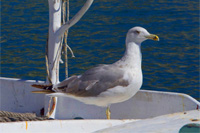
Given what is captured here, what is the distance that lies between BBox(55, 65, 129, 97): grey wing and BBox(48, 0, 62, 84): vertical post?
30 centimetres

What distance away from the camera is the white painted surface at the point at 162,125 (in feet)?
6.39

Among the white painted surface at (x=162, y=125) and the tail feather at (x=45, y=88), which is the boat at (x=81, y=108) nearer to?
the tail feather at (x=45, y=88)

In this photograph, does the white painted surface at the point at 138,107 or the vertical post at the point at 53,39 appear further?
the vertical post at the point at 53,39

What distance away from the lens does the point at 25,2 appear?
38.0ft

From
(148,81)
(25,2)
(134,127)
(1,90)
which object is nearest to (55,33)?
(1,90)

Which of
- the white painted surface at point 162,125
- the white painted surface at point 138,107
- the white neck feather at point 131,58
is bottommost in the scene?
the white painted surface at point 138,107

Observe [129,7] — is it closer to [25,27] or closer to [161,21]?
[161,21]

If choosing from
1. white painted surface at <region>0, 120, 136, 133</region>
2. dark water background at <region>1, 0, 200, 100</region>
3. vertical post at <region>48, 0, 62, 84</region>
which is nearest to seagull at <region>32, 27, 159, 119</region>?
vertical post at <region>48, 0, 62, 84</region>

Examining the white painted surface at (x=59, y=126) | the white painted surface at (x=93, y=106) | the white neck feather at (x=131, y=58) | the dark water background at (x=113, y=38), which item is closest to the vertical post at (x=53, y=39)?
the white painted surface at (x=93, y=106)

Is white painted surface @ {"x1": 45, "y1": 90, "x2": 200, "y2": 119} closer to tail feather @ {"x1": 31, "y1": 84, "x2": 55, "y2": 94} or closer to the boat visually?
the boat

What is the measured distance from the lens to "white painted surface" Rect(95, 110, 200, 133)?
195 centimetres

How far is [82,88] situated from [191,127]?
2.40 metres

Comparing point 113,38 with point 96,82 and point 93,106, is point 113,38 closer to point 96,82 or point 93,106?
point 93,106

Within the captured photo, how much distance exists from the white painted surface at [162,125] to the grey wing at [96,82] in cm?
193
